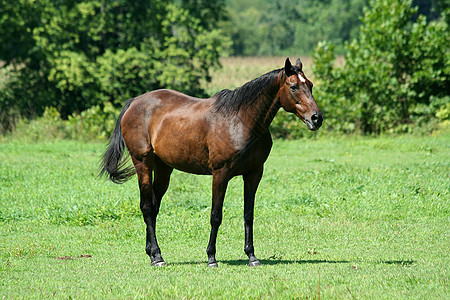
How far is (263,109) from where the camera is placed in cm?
668

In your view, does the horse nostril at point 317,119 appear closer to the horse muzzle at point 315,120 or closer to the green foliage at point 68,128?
the horse muzzle at point 315,120

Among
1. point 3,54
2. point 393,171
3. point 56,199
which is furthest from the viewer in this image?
point 3,54

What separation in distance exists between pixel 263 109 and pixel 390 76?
15.9 m

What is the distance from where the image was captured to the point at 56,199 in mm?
11109

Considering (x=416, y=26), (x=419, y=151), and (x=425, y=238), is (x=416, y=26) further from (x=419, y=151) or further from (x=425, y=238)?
(x=425, y=238)

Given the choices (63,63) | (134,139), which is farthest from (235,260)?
(63,63)

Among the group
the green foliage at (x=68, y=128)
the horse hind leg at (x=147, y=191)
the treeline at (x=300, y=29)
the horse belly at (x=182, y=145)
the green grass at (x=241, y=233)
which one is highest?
the horse belly at (x=182, y=145)

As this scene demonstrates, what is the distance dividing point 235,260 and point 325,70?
594 inches

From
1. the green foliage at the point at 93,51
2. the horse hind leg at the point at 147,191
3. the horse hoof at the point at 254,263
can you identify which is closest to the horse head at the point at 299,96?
the horse hoof at the point at 254,263

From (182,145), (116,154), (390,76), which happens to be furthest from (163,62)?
(182,145)

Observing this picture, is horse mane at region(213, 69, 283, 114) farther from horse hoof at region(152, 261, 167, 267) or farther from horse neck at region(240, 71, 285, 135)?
horse hoof at region(152, 261, 167, 267)

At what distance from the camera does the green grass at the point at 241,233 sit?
591 centimetres

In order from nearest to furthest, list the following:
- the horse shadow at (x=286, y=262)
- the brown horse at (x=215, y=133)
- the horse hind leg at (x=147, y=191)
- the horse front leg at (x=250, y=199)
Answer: the brown horse at (x=215, y=133)
the horse front leg at (x=250, y=199)
the horse shadow at (x=286, y=262)
the horse hind leg at (x=147, y=191)

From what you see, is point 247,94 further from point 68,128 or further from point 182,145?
point 68,128
